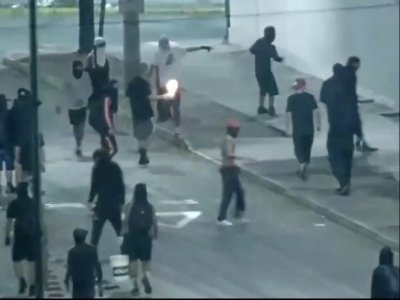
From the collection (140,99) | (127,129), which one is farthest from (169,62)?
(140,99)

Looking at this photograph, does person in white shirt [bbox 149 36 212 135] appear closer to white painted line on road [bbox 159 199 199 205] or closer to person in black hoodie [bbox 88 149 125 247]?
white painted line on road [bbox 159 199 199 205]

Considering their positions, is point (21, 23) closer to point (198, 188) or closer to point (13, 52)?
point (13, 52)

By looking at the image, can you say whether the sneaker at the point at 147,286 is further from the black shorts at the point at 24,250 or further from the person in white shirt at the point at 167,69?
the person in white shirt at the point at 167,69

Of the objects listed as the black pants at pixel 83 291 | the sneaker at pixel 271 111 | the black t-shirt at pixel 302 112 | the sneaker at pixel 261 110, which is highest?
the black t-shirt at pixel 302 112

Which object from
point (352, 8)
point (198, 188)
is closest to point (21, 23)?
point (198, 188)

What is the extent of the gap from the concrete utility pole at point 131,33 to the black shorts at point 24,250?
130 inches

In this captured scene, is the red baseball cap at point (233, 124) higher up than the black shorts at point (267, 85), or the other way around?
the black shorts at point (267, 85)

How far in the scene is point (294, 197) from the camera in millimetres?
13359

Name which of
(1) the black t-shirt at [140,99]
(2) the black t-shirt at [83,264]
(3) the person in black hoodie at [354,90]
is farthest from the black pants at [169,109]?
(3) the person in black hoodie at [354,90]

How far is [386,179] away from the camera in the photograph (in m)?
9.07

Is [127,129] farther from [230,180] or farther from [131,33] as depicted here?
[131,33]

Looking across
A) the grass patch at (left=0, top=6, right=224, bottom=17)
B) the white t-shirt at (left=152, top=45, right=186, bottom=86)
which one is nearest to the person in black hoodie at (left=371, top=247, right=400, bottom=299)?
the white t-shirt at (left=152, top=45, right=186, bottom=86)

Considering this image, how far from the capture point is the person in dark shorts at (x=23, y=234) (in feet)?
35.4

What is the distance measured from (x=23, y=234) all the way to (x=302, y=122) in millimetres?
3549
